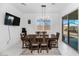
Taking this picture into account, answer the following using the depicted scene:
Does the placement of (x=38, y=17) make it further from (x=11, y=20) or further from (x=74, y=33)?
(x=74, y=33)

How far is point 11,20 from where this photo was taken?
407cm

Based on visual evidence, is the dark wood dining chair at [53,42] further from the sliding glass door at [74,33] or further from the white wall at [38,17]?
the sliding glass door at [74,33]

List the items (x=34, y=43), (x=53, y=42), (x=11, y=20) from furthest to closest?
(x=53, y=42), (x=11, y=20), (x=34, y=43)

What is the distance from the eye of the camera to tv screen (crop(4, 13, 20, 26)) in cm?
377

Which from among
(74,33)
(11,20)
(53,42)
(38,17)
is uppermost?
(38,17)

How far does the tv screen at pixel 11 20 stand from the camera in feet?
12.4

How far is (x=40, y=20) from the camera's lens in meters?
4.10

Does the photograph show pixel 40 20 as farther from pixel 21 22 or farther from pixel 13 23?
pixel 13 23

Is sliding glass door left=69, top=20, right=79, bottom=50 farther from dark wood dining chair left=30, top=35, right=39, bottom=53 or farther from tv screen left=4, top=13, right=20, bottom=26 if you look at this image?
tv screen left=4, top=13, right=20, bottom=26

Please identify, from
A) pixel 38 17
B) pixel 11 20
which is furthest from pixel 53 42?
pixel 11 20

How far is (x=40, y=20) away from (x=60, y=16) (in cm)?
91

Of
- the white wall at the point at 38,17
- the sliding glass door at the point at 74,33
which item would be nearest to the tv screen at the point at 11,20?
the white wall at the point at 38,17

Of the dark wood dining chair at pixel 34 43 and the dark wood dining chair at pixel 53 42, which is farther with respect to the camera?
the dark wood dining chair at pixel 53 42

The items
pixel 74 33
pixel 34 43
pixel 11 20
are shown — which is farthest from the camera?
pixel 11 20
